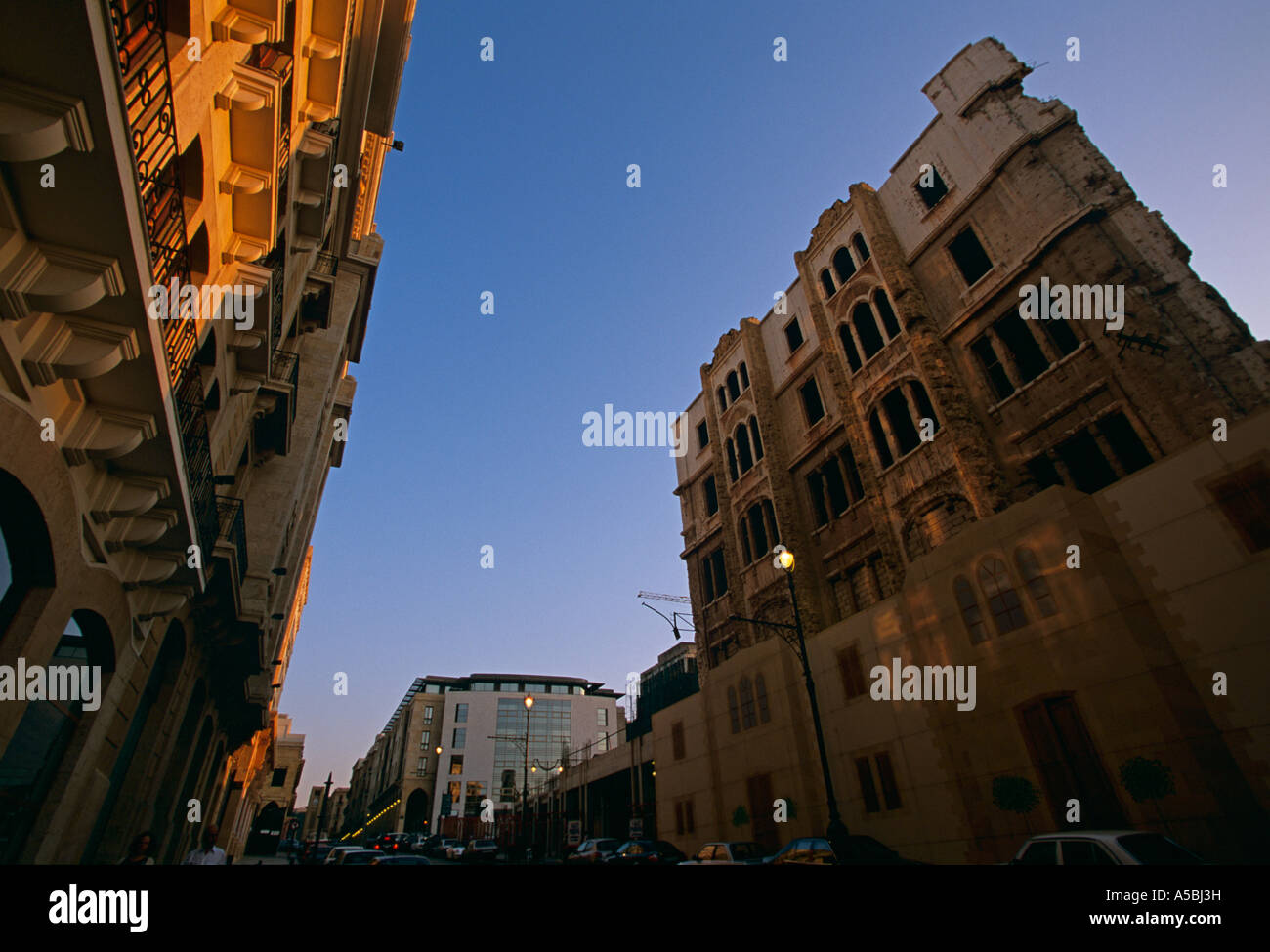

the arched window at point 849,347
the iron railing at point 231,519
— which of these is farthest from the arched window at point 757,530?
the iron railing at point 231,519

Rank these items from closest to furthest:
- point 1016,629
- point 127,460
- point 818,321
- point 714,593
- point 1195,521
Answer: point 127,460 → point 1195,521 → point 1016,629 → point 818,321 → point 714,593

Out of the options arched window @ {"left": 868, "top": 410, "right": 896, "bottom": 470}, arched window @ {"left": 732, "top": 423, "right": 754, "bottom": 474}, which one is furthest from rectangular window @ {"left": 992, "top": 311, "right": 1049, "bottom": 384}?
arched window @ {"left": 732, "top": 423, "right": 754, "bottom": 474}

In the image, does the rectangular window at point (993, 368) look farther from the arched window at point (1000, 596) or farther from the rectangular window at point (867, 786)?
the rectangular window at point (867, 786)

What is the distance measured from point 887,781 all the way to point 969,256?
711 inches

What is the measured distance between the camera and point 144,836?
25.2 ft

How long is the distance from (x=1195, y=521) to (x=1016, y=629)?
4426mm

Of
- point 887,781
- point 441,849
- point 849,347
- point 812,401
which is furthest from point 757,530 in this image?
point 441,849

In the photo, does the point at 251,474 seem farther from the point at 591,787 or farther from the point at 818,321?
the point at 591,787

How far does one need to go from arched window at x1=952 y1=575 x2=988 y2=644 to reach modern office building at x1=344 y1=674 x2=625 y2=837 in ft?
244

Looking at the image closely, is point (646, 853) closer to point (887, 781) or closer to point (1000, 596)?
point (887, 781)

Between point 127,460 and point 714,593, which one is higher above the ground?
point 714,593

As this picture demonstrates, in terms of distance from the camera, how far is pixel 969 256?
21766mm

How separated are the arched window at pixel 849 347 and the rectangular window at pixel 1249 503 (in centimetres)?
1412
